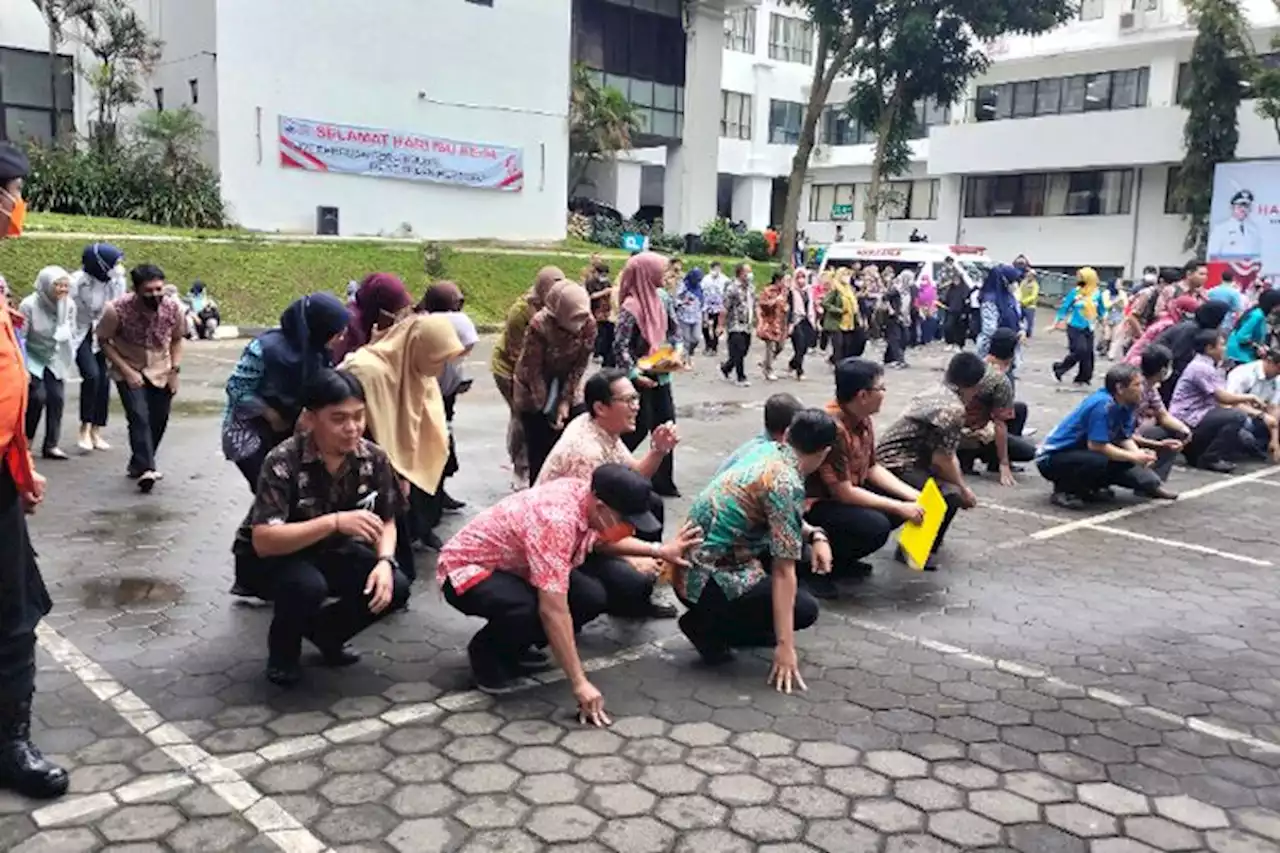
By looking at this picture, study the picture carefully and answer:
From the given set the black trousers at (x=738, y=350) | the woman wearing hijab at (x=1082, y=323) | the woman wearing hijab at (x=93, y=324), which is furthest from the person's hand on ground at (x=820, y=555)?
the woman wearing hijab at (x=1082, y=323)

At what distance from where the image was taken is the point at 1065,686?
4621 millimetres

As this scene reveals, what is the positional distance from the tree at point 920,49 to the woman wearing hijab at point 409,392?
25.3 m

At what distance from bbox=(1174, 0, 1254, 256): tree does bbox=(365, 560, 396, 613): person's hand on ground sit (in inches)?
1188

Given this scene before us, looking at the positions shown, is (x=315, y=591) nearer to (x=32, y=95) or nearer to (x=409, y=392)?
(x=409, y=392)

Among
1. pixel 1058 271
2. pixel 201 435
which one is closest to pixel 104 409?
pixel 201 435

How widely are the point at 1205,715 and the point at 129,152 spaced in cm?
2271

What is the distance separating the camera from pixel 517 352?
297 inches

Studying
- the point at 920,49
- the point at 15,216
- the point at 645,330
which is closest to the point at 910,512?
the point at 645,330

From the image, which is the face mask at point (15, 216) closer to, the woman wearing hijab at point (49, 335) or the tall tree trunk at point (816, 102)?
the woman wearing hijab at point (49, 335)

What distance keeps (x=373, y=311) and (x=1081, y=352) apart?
11.8 m

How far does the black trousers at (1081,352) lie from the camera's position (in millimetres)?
14880

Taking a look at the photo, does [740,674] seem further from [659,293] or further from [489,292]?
[489,292]

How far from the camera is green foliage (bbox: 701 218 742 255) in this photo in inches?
1266

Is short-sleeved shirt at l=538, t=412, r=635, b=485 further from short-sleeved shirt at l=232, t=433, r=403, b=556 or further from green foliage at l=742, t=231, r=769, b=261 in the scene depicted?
green foliage at l=742, t=231, r=769, b=261
